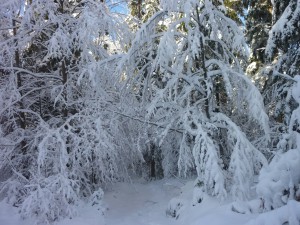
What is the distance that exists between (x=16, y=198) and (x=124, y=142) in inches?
143

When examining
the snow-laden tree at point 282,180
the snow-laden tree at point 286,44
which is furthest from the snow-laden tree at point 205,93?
the snow-laden tree at point 282,180

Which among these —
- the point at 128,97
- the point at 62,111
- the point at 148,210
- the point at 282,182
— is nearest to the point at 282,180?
the point at 282,182

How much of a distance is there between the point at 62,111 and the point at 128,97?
93.2 inches

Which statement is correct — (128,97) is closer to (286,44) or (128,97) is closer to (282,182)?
(286,44)

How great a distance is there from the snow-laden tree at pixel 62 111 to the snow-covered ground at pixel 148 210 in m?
0.49

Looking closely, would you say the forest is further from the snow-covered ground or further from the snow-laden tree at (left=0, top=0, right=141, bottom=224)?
the snow-covered ground

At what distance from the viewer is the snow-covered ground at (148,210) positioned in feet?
21.2

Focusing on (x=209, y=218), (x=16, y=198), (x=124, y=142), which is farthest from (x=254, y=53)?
(x=16, y=198)

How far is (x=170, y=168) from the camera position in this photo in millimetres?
13414

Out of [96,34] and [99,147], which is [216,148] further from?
[96,34]

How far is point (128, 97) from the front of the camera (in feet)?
34.4

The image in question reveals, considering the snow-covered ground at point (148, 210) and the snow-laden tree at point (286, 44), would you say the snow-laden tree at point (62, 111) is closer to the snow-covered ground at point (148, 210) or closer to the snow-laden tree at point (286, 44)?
the snow-covered ground at point (148, 210)

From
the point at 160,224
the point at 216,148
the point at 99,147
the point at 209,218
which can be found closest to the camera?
the point at 209,218

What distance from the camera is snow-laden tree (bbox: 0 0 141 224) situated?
880 cm
